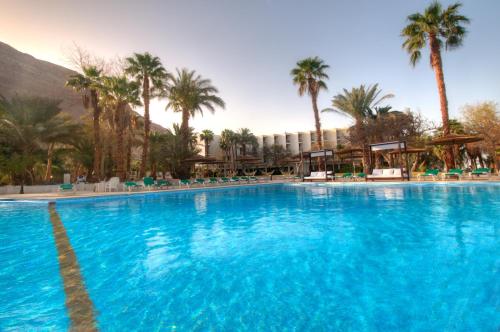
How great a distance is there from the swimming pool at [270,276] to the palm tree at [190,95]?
796 inches

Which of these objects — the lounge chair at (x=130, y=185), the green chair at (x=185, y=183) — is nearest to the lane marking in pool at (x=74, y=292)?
the lounge chair at (x=130, y=185)

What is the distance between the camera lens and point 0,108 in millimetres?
18859

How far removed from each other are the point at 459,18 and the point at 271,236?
2305 cm

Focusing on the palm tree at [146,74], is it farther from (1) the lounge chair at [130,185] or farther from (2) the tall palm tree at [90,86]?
(1) the lounge chair at [130,185]

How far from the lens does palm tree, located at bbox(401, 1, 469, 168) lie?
18.3 meters

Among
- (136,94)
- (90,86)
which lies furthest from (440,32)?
(90,86)

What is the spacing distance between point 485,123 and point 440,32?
912cm

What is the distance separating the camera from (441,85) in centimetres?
1842

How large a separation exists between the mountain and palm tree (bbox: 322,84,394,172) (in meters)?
66.1

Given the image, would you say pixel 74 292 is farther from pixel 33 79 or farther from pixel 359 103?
pixel 33 79

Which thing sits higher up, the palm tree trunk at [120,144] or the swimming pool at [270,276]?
the palm tree trunk at [120,144]

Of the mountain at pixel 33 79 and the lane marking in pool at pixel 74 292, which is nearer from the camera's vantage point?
the lane marking in pool at pixel 74 292

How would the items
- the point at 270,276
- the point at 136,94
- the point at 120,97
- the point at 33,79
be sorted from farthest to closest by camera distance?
the point at 33,79
the point at 136,94
the point at 120,97
the point at 270,276

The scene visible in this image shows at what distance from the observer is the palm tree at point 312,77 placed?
85.2 feet
